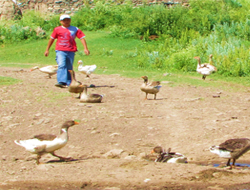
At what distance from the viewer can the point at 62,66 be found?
36.9 ft

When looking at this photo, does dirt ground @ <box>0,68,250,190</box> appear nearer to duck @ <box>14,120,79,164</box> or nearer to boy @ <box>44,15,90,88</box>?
duck @ <box>14,120,79,164</box>

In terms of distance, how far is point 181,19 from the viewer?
72.4 feet

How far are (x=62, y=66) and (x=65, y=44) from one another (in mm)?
566

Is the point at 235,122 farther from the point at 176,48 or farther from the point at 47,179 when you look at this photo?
the point at 176,48

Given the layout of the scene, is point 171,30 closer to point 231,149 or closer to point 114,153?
point 114,153

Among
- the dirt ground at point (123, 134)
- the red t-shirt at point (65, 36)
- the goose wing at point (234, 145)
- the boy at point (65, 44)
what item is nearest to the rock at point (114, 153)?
the dirt ground at point (123, 134)

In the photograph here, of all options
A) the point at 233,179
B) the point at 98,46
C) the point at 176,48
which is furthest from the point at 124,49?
the point at 233,179

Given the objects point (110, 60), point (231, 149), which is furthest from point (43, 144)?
point (110, 60)

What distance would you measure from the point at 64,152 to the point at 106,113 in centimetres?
236

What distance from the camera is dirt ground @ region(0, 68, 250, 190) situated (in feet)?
18.4

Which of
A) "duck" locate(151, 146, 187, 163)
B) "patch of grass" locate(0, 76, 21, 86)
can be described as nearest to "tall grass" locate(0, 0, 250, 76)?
"patch of grass" locate(0, 76, 21, 86)

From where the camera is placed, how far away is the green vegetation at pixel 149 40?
1584cm

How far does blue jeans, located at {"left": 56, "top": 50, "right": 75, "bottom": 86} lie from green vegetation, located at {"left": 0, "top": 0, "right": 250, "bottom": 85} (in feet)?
12.1

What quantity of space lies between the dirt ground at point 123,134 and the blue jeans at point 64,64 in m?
0.36
